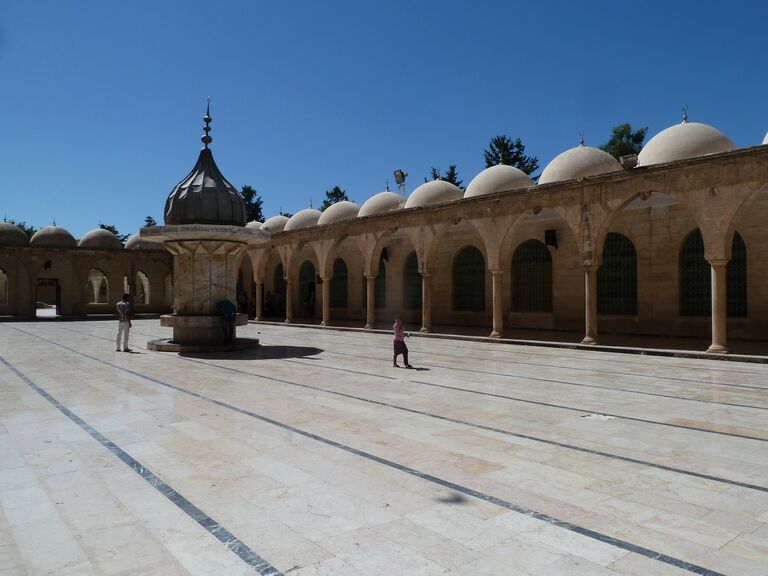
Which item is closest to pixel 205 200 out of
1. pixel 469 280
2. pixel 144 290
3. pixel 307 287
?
pixel 469 280

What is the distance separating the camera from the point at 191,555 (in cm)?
308

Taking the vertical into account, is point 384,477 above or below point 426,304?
below

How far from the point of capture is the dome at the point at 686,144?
45.9ft

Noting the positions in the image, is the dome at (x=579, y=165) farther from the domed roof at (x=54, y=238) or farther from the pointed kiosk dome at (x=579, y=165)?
the domed roof at (x=54, y=238)

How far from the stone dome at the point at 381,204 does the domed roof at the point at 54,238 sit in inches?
697

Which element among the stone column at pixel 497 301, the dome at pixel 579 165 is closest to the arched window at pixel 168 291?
the stone column at pixel 497 301

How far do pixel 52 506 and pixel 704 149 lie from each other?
15208mm

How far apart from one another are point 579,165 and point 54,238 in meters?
27.5

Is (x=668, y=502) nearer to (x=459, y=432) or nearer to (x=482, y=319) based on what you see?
(x=459, y=432)

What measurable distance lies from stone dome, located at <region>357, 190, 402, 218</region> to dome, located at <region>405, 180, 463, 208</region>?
5.82ft

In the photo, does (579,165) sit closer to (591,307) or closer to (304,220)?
(591,307)

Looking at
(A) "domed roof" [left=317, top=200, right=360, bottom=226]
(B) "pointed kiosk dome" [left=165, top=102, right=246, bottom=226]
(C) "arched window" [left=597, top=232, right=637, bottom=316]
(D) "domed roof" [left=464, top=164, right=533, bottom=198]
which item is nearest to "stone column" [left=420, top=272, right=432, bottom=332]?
(D) "domed roof" [left=464, top=164, right=533, bottom=198]

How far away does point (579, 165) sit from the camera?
15500mm

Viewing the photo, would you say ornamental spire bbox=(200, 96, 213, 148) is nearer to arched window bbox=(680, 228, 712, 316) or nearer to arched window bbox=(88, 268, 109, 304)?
arched window bbox=(680, 228, 712, 316)
